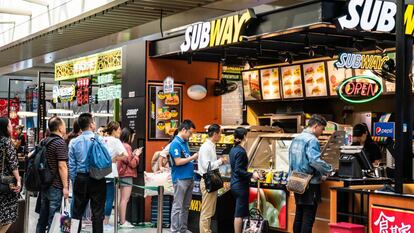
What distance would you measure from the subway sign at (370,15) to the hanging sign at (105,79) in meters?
6.89

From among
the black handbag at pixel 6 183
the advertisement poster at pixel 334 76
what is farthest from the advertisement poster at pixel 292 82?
the black handbag at pixel 6 183

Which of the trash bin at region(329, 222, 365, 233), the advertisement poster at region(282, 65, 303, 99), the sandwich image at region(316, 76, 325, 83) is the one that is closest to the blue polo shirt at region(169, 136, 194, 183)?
the trash bin at region(329, 222, 365, 233)

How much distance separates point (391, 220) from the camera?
6.34 metres

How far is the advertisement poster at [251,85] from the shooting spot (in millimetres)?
13461

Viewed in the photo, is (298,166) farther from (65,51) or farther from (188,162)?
(65,51)

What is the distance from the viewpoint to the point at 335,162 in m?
8.64

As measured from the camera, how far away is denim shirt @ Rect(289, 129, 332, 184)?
7629 millimetres

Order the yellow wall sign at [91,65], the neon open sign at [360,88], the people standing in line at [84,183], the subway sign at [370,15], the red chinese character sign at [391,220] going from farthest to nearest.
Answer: the yellow wall sign at [91,65] → the neon open sign at [360,88] → the people standing in line at [84,183] → the subway sign at [370,15] → the red chinese character sign at [391,220]

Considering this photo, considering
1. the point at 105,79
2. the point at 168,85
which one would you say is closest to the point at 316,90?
the point at 168,85

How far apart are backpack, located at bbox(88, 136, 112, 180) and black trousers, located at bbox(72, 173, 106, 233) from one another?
0.40 ft

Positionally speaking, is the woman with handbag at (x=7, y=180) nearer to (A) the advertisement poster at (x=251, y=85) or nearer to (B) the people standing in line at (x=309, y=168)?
(B) the people standing in line at (x=309, y=168)

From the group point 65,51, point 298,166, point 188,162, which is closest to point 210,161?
point 188,162

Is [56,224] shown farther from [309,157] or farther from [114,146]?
[309,157]

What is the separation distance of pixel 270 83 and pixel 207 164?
4.80 metres
